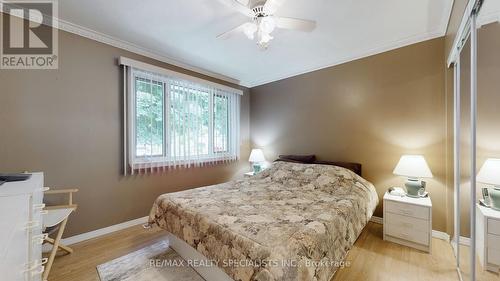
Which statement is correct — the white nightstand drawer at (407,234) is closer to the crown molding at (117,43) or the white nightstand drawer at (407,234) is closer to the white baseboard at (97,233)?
the white baseboard at (97,233)

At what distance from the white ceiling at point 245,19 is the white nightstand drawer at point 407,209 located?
2.00 m

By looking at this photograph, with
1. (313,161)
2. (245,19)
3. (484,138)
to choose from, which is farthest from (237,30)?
(313,161)

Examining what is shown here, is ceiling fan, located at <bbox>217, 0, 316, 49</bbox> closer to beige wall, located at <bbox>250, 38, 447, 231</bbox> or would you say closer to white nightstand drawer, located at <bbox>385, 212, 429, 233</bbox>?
beige wall, located at <bbox>250, 38, 447, 231</bbox>

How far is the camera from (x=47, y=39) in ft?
7.11

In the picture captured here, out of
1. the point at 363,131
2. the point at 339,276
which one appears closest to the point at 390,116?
the point at 363,131

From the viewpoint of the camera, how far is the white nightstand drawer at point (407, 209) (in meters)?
2.08

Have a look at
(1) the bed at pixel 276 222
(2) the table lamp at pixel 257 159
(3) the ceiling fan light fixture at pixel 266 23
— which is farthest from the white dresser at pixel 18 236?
(2) the table lamp at pixel 257 159

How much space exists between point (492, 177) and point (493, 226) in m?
0.30

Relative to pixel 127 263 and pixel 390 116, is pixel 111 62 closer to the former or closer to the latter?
pixel 127 263

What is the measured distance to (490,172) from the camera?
1.23m

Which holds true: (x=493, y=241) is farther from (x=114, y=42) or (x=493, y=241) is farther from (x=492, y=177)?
(x=114, y=42)

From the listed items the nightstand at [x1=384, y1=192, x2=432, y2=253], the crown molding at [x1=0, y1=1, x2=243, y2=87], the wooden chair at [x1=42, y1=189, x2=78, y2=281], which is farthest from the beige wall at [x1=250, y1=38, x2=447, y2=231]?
the wooden chair at [x1=42, y1=189, x2=78, y2=281]

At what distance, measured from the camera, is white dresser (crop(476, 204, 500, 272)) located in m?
1.16

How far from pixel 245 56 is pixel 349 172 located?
2.25 metres
